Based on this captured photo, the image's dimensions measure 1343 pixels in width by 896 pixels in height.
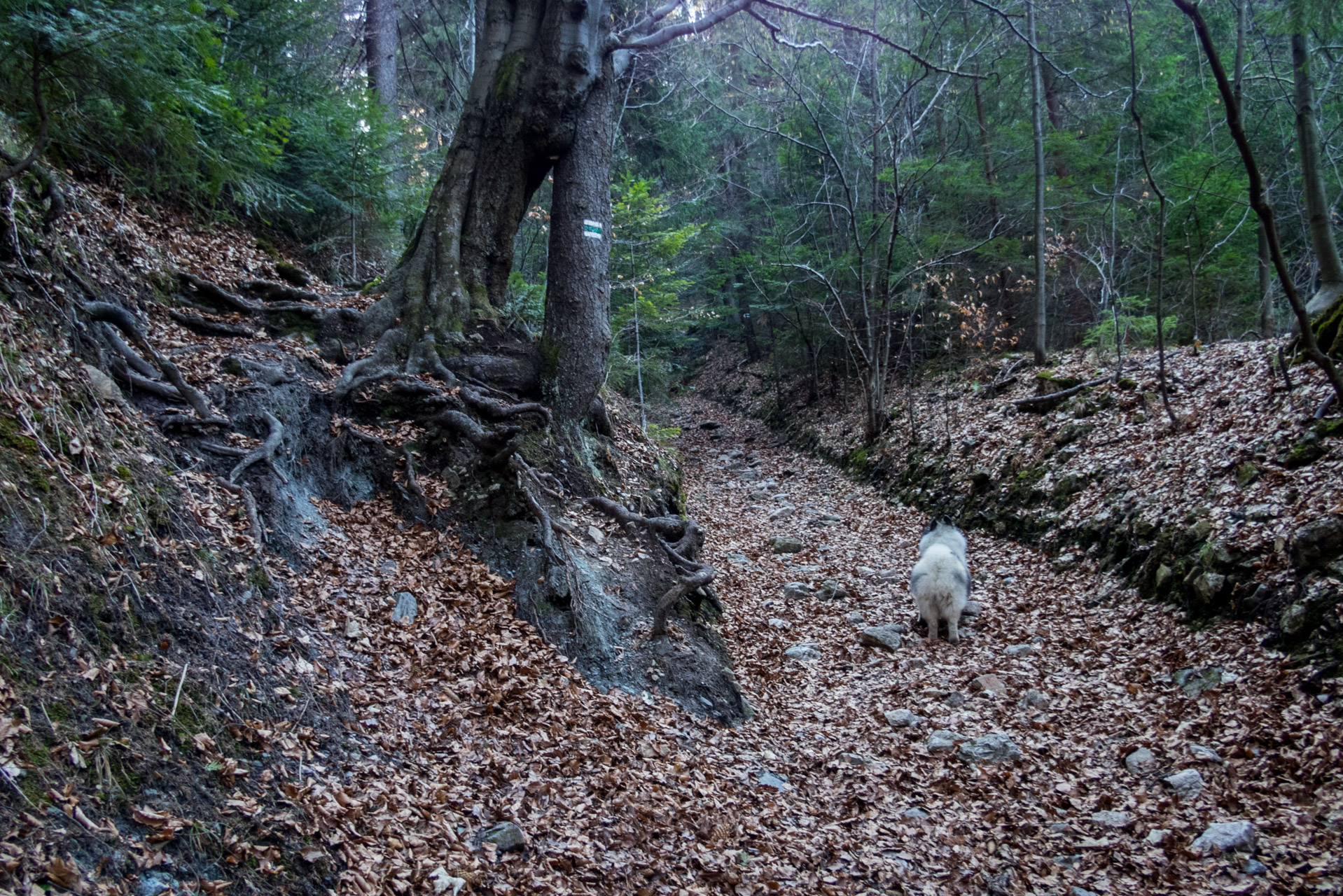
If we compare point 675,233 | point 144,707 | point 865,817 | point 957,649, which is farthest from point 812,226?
point 144,707

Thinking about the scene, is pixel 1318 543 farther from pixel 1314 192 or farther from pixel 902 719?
pixel 1314 192

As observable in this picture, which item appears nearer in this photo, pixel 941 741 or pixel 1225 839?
pixel 1225 839

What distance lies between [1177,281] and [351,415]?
15.6 m

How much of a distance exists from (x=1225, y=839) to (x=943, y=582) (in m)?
3.17

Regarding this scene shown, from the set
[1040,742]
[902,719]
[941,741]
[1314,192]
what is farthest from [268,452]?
[1314,192]

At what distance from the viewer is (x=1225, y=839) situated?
371 centimetres

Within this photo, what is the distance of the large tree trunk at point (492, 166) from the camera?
6.86 metres

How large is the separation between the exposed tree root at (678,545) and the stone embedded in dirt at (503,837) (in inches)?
99.6

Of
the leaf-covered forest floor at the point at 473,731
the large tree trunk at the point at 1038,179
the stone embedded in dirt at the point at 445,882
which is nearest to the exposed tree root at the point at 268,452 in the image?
the leaf-covered forest floor at the point at 473,731

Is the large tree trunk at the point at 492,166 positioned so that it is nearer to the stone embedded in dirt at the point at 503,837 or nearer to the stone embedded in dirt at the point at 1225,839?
the stone embedded in dirt at the point at 503,837

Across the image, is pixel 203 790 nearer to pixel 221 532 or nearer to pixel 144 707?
pixel 144 707

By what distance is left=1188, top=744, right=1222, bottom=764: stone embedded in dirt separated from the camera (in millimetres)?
4320

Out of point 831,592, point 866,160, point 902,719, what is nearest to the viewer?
point 902,719

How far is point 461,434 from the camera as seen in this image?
620 cm
